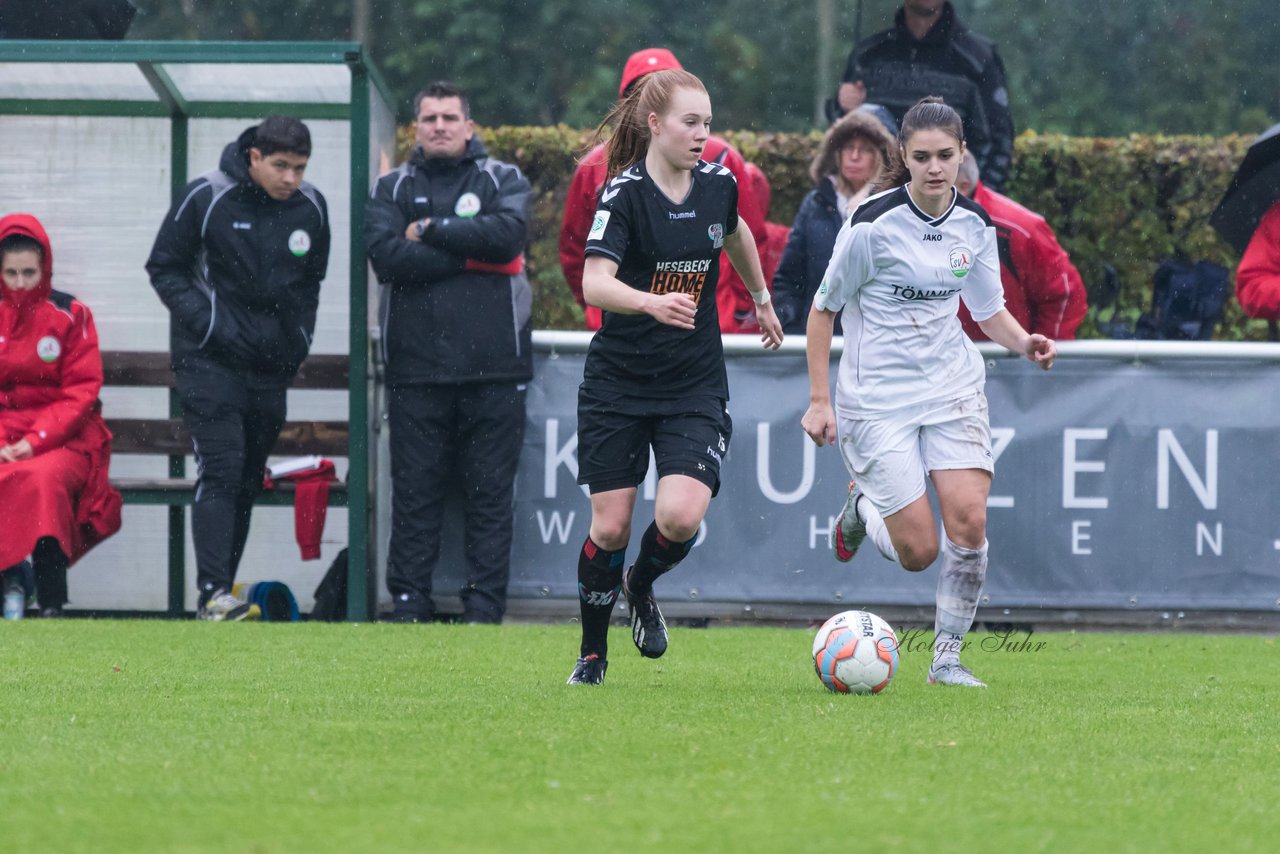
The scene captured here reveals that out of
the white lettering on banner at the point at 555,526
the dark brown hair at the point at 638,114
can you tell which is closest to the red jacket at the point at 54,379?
the white lettering on banner at the point at 555,526

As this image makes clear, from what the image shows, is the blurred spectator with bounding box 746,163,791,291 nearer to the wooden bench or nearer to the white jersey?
the wooden bench

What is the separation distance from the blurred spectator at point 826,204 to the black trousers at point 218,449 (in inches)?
103

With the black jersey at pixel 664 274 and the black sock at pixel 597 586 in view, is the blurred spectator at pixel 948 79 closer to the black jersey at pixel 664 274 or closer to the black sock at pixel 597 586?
the black jersey at pixel 664 274

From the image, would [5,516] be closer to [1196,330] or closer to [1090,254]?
[1196,330]

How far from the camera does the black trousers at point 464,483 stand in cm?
911

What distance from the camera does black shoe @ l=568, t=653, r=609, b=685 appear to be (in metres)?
6.38

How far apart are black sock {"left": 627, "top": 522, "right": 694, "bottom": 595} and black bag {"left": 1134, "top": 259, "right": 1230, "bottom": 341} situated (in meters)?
5.43

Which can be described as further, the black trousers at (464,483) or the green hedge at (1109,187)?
the green hedge at (1109,187)

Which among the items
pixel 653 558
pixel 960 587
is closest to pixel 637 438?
pixel 653 558

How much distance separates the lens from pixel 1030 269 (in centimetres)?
923

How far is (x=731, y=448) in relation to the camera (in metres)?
9.15

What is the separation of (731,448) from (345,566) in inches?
81.1

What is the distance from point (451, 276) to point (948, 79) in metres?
3.00

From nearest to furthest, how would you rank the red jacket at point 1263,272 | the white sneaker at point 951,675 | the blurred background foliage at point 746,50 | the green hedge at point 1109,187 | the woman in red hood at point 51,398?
the white sneaker at point 951,675 → the woman in red hood at point 51,398 → the red jacket at point 1263,272 → the green hedge at point 1109,187 → the blurred background foliage at point 746,50
